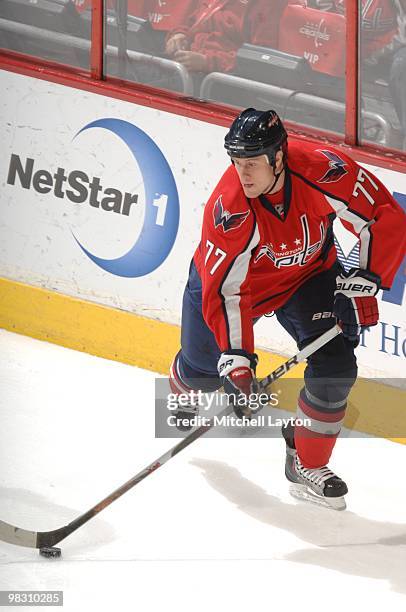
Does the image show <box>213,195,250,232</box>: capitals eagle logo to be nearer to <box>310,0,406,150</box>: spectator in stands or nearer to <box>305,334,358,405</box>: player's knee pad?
<box>305,334,358,405</box>: player's knee pad

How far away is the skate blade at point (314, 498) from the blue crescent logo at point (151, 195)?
108 cm

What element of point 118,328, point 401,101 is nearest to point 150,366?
point 118,328

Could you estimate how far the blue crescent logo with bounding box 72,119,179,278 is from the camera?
15.5ft

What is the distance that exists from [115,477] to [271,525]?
553 millimetres

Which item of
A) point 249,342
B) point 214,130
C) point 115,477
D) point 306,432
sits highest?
point 214,130

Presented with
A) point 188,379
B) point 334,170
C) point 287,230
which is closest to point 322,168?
point 334,170

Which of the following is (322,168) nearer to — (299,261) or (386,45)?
(299,261)

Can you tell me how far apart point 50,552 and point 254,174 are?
1.16 meters

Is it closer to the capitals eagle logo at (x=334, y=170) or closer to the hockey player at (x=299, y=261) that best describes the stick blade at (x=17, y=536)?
the hockey player at (x=299, y=261)

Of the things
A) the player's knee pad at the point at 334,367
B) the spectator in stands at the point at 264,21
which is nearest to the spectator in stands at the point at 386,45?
the spectator in stands at the point at 264,21

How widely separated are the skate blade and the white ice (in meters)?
0.03

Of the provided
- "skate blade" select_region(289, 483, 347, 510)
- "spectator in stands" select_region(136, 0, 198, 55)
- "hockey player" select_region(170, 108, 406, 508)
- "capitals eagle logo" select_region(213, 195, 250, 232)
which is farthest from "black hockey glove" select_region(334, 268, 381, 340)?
"spectator in stands" select_region(136, 0, 198, 55)

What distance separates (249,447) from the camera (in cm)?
440

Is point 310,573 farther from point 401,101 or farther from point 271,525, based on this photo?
point 401,101
